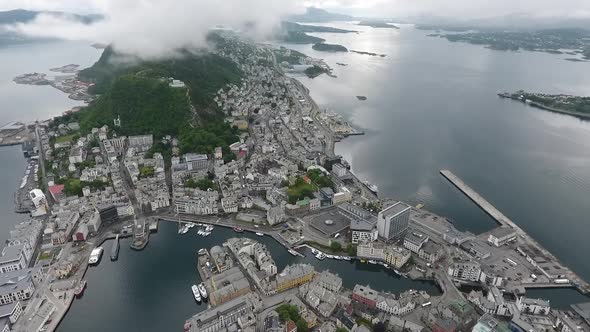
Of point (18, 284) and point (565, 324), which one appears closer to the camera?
point (565, 324)

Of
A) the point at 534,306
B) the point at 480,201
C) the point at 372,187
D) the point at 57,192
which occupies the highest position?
the point at 534,306

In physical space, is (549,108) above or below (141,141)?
above

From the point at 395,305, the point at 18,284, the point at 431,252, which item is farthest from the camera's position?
the point at 431,252

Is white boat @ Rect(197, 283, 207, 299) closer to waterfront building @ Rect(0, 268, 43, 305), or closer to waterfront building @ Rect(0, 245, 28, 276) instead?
waterfront building @ Rect(0, 268, 43, 305)

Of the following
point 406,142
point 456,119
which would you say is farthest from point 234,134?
point 456,119

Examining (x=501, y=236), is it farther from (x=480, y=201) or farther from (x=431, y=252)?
(x=480, y=201)

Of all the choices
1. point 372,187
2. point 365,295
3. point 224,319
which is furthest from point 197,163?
point 365,295
